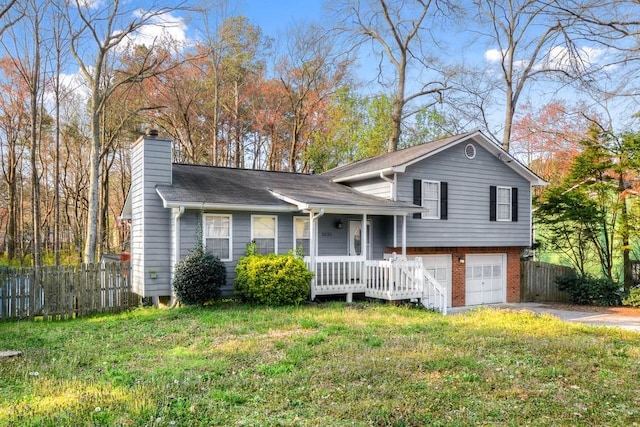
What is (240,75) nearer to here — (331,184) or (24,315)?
(331,184)

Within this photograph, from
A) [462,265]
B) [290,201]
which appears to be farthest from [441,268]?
[290,201]

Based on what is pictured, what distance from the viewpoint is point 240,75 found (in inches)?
1003

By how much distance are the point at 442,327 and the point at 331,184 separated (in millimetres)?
8336

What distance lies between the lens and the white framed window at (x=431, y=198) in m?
15.5

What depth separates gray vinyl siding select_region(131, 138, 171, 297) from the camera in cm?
1227

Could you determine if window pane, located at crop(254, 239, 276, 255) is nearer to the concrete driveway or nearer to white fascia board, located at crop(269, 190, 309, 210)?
white fascia board, located at crop(269, 190, 309, 210)

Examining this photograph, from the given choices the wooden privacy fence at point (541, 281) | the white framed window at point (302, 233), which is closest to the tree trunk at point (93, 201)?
the white framed window at point (302, 233)

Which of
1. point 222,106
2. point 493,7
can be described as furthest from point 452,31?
point 222,106

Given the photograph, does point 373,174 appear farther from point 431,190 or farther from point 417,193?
point 431,190

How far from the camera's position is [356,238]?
14.9 m

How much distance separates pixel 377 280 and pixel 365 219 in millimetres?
1742

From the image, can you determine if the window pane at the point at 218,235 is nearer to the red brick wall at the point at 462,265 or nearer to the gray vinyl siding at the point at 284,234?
the gray vinyl siding at the point at 284,234

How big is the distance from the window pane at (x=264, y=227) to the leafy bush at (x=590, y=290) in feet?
37.2

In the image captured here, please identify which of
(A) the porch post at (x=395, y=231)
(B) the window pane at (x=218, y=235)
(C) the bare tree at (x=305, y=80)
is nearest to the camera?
(B) the window pane at (x=218, y=235)
